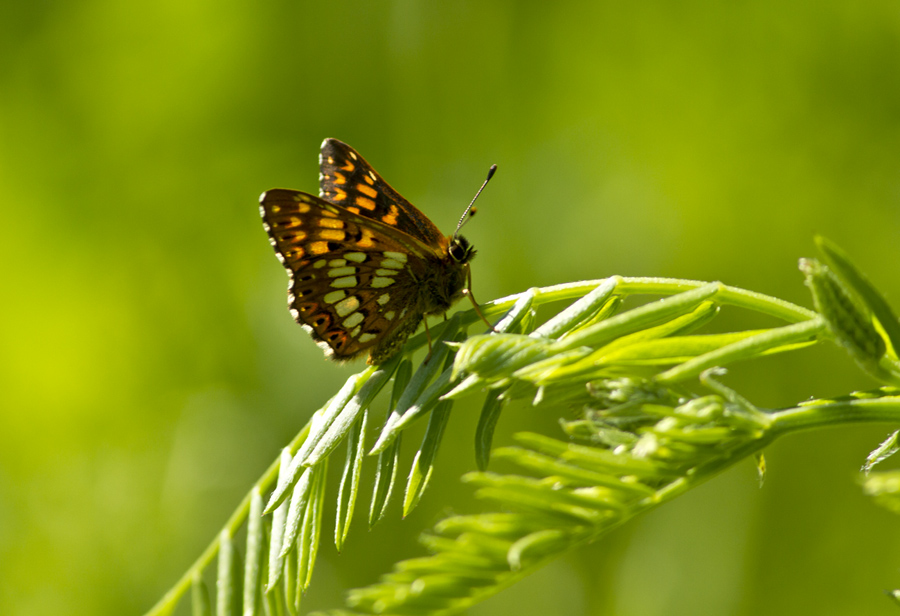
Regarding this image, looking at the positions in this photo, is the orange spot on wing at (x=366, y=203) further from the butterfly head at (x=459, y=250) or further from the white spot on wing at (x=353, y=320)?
the white spot on wing at (x=353, y=320)

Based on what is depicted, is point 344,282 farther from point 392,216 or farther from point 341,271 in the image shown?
point 392,216

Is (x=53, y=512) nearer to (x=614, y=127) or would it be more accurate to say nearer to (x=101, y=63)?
(x=101, y=63)

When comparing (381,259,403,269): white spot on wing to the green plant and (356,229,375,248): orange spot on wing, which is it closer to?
(356,229,375,248): orange spot on wing

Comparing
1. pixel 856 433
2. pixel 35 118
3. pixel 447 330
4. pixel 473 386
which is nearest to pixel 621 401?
pixel 473 386

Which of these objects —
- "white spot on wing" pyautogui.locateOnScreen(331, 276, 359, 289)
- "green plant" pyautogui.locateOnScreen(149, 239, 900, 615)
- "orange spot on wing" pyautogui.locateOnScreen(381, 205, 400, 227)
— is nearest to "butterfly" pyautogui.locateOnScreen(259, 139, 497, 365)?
"white spot on wing" pyautogui.locateOnScreen(331, 276, 359, 289)

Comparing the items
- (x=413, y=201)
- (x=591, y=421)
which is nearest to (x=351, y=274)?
(x=591, y=421)
